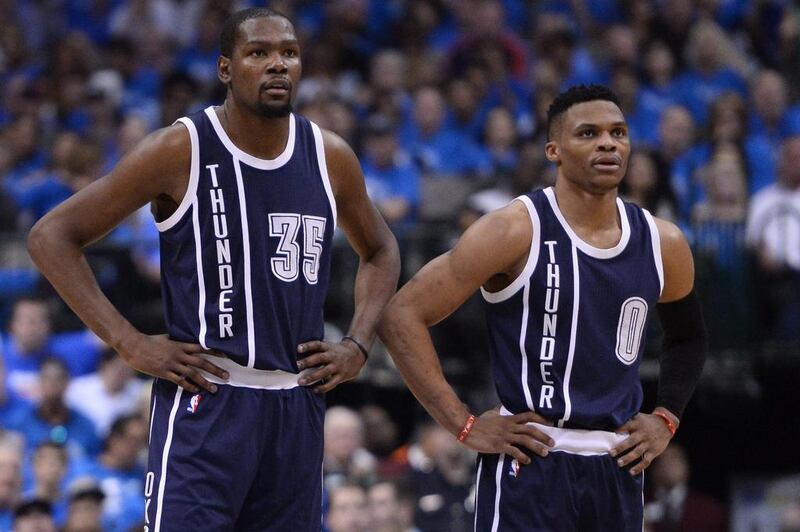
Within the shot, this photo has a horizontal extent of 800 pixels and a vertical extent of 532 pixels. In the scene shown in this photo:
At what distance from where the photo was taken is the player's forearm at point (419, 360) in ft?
17.7

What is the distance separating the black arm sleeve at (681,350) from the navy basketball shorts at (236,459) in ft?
4.61

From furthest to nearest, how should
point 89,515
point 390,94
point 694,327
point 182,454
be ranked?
point 390,94 < point 89,515 < point 694,327 < point 182,454

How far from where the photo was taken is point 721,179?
36.8 feet

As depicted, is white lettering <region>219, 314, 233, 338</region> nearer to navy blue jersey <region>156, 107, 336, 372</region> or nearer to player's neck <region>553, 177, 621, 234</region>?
navy blue jersey <region>156, 107, 336, 372</region>

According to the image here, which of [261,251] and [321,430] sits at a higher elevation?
[261,251]

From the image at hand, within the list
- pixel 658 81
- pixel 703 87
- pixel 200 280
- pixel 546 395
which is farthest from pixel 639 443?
pixel 703 87

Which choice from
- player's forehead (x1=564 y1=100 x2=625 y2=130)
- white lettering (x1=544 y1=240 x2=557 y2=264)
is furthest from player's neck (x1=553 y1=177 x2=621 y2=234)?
player's forehead (x1=564 y1=100 x2=625 y2=130)

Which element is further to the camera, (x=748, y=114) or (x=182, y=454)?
(x=748, y=114)

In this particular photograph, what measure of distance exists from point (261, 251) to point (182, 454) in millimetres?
745

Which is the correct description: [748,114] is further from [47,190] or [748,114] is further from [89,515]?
Answer: [89,515]

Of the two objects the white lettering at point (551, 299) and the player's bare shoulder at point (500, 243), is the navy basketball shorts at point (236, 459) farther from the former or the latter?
the white lettering at point (551, 299)

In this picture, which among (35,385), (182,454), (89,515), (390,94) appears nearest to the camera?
(182,454)

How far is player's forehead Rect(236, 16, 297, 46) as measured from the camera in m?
5.19

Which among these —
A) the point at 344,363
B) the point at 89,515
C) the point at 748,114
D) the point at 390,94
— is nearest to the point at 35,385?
the point at 89,515
